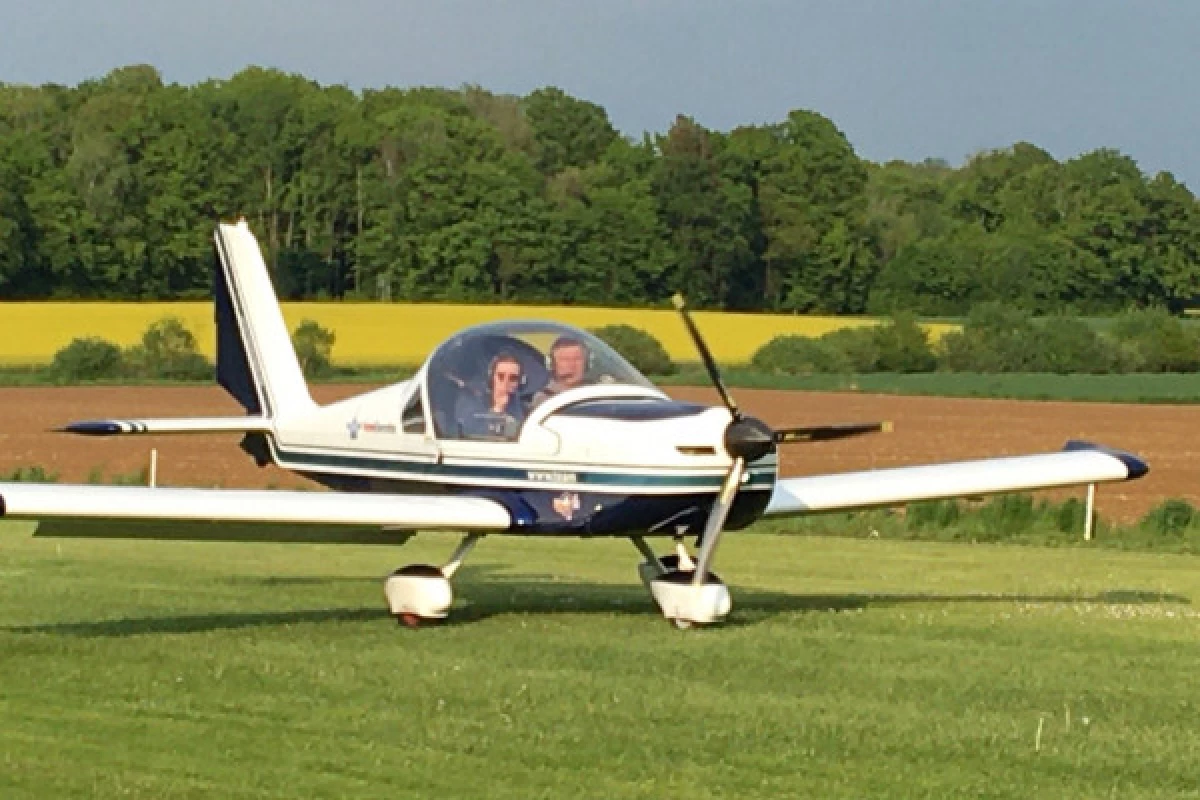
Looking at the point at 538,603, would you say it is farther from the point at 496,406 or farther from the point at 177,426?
the point at 177,426

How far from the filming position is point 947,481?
1600 centimetres

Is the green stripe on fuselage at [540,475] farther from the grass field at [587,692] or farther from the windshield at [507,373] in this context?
the grass field at [587,692]

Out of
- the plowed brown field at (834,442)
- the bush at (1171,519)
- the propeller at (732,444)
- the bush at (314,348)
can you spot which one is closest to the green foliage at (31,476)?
the plowed brown field at (834,442)

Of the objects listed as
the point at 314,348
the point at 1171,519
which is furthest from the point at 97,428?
the point at 314,348

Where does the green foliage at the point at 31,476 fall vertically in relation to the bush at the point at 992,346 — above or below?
below

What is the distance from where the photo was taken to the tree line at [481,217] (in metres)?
82.1

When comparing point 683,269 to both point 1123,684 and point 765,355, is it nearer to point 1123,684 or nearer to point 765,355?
point 765,355

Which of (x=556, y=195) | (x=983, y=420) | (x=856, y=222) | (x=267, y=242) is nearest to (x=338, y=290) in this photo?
(x=267, y=242)

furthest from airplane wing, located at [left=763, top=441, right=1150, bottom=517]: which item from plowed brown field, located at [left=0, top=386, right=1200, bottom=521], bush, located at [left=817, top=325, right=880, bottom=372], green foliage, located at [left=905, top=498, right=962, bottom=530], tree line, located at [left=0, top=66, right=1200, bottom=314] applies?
tree line, located at [left=0, top=66, right=1200, bottom=314]

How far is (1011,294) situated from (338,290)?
29.4m

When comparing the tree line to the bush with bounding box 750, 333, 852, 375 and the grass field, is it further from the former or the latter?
the grass field

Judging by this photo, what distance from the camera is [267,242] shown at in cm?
9000

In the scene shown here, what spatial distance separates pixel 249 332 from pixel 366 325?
163 ft

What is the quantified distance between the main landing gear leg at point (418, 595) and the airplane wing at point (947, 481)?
2378 millimetres
